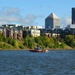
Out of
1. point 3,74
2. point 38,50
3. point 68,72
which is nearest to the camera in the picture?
point 3,74

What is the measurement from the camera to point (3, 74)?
64.8 meters

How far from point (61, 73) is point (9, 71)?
8571mm

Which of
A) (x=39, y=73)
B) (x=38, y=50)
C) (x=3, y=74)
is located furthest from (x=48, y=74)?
(x=38, y=50)

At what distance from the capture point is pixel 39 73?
66812mm

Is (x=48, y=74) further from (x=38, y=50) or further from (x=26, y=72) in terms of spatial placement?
(x=38, y=50)

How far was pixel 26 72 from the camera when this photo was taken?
6838cm

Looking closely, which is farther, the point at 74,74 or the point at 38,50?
the point at 38,50

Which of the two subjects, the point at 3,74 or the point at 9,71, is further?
the point at 9,71

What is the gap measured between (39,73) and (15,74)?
4091mm

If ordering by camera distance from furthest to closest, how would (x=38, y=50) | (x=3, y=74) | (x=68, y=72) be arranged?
(x=38, y=50)
(x=68, y=72)
(x=3, y=74)

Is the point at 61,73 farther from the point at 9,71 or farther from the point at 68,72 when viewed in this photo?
the point at 9,71

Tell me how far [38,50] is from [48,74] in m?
129

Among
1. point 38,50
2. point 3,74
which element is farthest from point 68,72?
point 38,50

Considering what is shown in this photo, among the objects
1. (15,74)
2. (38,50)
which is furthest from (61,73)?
(38,50)
